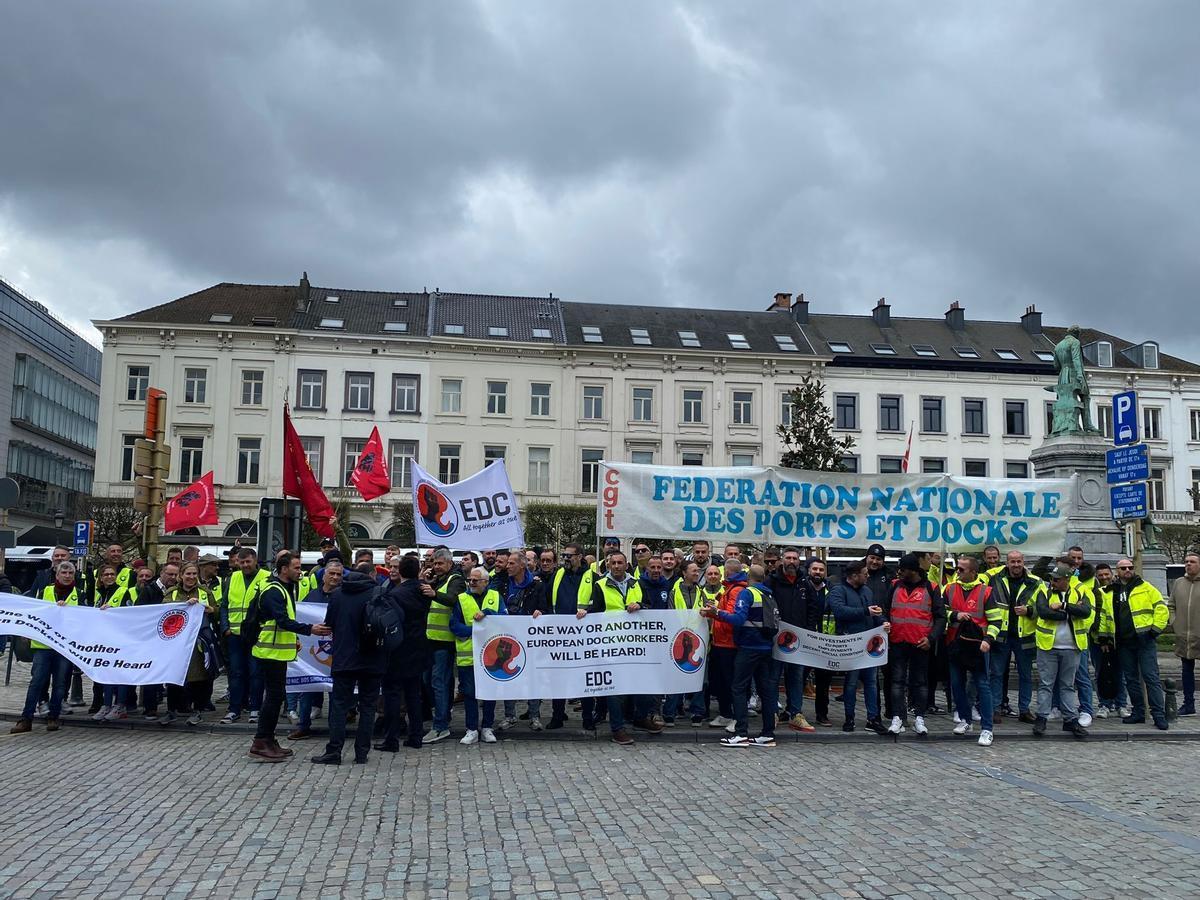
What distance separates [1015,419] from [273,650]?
163ft

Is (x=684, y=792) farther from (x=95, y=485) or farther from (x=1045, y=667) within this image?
(x=95, y=485)

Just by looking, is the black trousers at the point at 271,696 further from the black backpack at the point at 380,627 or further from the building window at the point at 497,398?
the building window at the point at 497,398

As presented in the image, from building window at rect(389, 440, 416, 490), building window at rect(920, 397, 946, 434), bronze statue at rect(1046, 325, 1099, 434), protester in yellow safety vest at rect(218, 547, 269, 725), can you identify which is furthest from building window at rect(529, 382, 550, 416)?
protester in yellow safety vest at rect(218, 547, 269, 725)

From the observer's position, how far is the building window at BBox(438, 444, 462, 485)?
160 feet

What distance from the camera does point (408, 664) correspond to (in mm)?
9906

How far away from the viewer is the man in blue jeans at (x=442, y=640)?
10609 millimetres

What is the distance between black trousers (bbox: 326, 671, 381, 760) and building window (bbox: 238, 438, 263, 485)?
1575 inches

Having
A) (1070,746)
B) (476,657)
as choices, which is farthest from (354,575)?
(1070,746)

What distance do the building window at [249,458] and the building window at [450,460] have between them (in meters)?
8.21

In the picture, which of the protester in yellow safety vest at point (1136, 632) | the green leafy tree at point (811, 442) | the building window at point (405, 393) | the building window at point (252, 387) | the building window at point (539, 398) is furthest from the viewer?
the building window at point (539, 398)

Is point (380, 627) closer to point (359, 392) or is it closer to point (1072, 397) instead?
point (1072, 397)

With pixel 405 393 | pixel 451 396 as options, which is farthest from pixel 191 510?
pixel 451 396

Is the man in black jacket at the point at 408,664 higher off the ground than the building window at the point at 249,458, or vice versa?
the building window at the point at 249,458

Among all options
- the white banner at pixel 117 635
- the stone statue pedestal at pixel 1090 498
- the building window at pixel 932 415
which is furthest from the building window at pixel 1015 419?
the white banner at pixel 117 635
